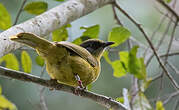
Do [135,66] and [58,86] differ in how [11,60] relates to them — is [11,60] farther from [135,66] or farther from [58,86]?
[135,66]

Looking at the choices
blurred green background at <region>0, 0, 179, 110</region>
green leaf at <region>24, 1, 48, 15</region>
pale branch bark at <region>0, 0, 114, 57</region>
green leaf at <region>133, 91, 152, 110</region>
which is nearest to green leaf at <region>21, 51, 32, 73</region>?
green leaf at <region>24, 1, 48, 15</region>

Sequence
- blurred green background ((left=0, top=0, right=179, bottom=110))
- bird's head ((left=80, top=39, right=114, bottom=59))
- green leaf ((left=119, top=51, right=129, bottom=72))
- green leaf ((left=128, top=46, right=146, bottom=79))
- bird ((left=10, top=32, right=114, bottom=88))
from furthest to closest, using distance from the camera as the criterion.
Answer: blurred green background ((left=0, top=0, right=179, bottom=110)) < bird's head ((left=80, top=39, right=114, bottom=59)) < green leaf ((left=119, top=51, right=129, bottom=72)) < green leaf ((left=128, top=46, right=146, bottom=79)) < bird ((left=10, top=32, right=114, bottom=88))

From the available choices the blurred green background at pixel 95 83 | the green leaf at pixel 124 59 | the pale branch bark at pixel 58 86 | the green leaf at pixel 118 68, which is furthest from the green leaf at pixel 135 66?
the blurred green background at pixel 95 83

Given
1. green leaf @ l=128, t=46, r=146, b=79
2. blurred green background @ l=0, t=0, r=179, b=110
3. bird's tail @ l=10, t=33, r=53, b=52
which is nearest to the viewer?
bird's tail @ l=10, t=33, r=53, b=52

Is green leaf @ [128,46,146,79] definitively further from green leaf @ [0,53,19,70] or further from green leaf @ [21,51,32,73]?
green leaf @ [0,53,19,70]

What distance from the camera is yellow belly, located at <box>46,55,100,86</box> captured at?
274 cm

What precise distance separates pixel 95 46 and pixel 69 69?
2.74 ft

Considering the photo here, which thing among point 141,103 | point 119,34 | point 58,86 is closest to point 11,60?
point 58,86

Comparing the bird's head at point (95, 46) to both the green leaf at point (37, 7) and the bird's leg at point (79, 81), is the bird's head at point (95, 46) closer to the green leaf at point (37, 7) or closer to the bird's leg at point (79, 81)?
the green leaf at point (37, 7)

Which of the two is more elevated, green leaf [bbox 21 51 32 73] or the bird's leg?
green leaf [bbox 21 51 32 73]

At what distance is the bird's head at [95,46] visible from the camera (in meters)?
3.50

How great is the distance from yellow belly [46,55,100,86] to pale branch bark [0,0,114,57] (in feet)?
0.89

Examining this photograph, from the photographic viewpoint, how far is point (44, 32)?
267 centimetres

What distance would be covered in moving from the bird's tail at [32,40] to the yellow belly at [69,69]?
0.21 metres
